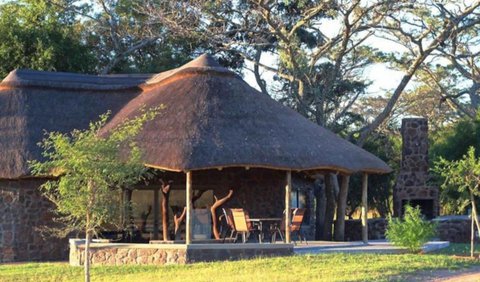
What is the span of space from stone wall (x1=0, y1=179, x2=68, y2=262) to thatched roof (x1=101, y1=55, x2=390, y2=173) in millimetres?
2493

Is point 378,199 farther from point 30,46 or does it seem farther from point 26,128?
point 26,128

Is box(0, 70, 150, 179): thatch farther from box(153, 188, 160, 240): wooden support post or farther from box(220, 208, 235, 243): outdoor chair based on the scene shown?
box(220, 208, 235, 243): outdoor chair

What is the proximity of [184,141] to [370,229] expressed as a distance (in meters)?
10.6

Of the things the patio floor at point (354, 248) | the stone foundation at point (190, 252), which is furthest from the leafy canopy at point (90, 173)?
the patio floor at point (354, 248)

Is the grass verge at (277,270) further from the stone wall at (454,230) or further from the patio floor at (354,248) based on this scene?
the stone wall at (454,230)

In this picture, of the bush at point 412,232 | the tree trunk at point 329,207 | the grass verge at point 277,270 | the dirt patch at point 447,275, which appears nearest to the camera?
the dirt patch at point 447,275

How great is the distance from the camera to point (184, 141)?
17.5 meters

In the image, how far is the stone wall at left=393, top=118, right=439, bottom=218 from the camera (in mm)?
27828

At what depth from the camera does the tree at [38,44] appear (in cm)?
2914

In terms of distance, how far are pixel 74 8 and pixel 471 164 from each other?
20.0 metres

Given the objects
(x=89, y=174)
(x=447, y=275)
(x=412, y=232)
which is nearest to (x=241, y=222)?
(x=412, y=232)

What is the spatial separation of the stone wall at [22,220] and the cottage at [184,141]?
2 centimetres

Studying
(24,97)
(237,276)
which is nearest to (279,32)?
(24,97)

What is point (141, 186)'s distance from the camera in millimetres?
21031
